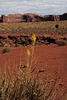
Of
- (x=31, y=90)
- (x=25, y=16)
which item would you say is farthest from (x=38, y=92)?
(x=25, y=16)

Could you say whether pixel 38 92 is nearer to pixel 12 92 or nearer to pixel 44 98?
pixel 44 98

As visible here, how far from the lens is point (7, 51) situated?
10.0 meters

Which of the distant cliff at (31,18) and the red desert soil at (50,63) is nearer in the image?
the red desert soil at (50,63)

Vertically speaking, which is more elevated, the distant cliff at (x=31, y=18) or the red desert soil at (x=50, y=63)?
the distant cliff at (x=31, y=18)

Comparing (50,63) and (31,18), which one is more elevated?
(31,18)

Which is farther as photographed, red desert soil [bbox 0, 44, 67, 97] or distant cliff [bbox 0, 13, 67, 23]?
distant cliff [bbox 0, 13, 67, 23]

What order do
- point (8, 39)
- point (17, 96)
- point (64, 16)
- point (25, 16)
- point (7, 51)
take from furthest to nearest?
1. point (25, 16)
2. point (64, 16)
3. point (8, 39)
4. point (7, 51)
5. point (17, 96)

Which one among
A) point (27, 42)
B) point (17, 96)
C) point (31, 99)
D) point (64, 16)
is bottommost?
point (27, 42)

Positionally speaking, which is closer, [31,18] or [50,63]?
[50,63]

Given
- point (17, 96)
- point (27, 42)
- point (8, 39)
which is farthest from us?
point (8, 39)

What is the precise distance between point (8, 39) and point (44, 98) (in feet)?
60.0

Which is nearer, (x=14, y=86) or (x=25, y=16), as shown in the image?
(x=14, y=86)

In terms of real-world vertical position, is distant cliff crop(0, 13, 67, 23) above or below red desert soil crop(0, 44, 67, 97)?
above

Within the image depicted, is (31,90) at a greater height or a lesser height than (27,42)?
greater
